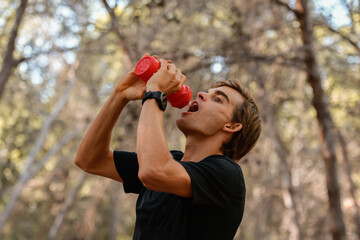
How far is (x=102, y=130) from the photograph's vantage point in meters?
2.37

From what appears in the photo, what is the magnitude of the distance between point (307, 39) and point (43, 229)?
15.1m

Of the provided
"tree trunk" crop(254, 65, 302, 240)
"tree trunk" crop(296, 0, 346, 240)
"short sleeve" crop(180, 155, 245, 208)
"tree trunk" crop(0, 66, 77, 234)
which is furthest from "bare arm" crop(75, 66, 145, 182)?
"tree trunk" crop(0, 66, 77, 234)

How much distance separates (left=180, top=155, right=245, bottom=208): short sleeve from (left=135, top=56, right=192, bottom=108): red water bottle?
1.37 feet

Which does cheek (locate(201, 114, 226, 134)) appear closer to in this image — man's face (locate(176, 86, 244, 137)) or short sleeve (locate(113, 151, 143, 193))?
man's face (locate(176, 86, 244, 137))

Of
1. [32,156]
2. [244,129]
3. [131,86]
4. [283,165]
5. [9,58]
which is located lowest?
[283,165]

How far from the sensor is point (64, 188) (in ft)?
52.4

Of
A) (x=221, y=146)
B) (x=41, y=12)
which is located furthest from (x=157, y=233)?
(x=41, y=12)

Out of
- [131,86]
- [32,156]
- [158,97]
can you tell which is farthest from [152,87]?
[32,156]

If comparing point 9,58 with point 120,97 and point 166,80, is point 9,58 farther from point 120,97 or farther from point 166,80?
point 166,80

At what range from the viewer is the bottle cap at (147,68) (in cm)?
215

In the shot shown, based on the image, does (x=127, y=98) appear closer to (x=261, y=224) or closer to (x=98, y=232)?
(x=261, y=224)

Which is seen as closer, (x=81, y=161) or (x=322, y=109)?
(x=81, y=161)

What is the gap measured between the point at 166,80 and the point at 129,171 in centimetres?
62

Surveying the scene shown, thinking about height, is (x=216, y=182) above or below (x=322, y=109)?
above
